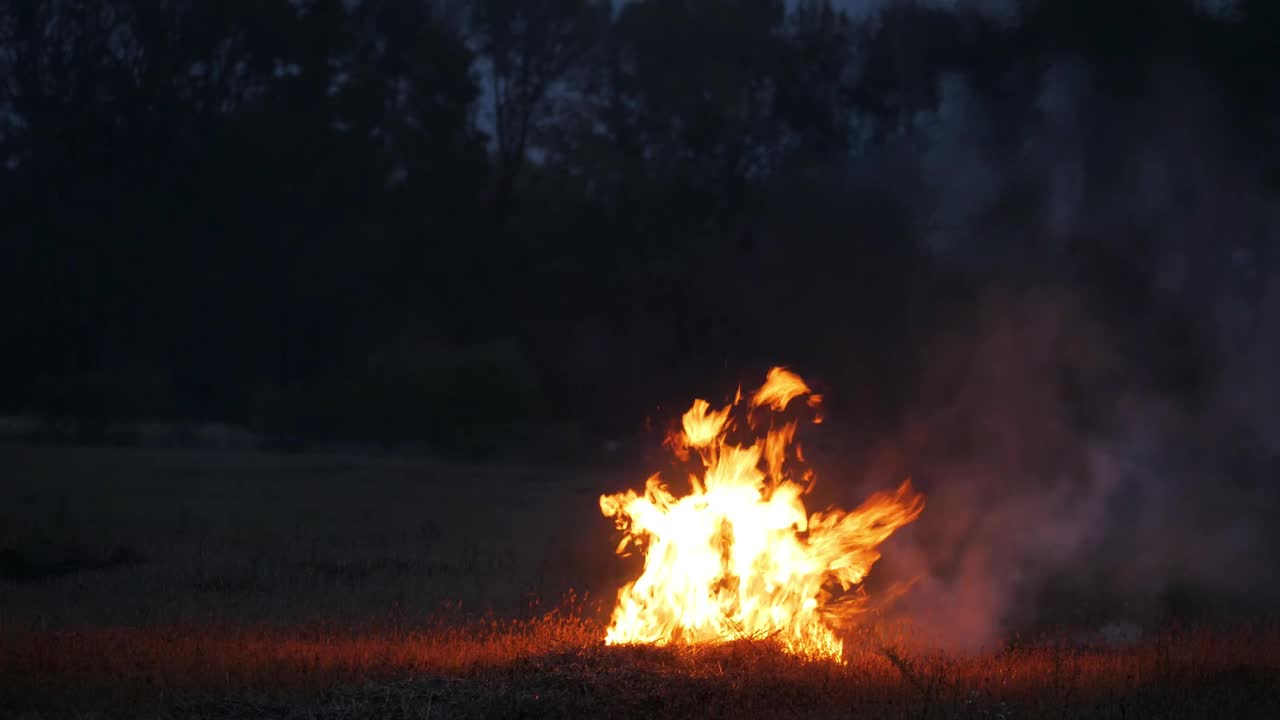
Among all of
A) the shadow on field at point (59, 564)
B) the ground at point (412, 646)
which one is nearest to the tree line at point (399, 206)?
the ground at point (412, 646)

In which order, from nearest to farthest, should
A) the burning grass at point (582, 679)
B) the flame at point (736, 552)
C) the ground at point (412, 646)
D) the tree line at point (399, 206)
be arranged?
the burning grass at point (582, 679)
the ground at point (412, 646)
the flame at point (736, 552)
the tree line at point (399, 206)

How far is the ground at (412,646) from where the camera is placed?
9031 mm

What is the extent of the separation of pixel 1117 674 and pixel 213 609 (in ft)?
29.0

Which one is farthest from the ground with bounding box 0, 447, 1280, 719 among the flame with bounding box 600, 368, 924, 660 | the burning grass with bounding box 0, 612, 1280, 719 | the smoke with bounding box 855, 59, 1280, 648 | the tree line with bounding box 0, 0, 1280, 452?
the tree line with bounding box 0, 0, 1280, 452

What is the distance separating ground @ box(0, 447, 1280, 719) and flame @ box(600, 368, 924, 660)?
2.22 feet

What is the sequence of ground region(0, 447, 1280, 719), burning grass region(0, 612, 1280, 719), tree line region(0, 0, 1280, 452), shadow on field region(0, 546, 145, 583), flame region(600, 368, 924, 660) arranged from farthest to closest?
tree line region(0, 0, 1280, 452)
shadow on field region(0, 546, 145, 583)
flame region(600, 368, 924, 660)
ground region(0, 447, 1280, 719)
burning grass region(0, 612, 1280, 719)

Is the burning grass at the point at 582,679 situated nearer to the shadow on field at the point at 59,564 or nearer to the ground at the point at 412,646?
the ground at the point at 412,646

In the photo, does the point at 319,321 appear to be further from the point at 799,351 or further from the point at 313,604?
the point at 313,604

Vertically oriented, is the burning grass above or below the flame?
below

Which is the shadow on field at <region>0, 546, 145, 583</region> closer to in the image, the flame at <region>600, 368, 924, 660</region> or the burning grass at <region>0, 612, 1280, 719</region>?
the burning grass at <region>0, 612, 1280, 719</region>

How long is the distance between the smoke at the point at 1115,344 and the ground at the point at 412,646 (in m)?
2.11

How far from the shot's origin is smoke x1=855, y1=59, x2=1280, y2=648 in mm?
15352

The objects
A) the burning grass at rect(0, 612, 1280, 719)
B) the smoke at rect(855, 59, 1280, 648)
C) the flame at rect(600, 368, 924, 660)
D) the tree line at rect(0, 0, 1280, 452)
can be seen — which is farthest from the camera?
the tree line at rect(0, 0, 1280, 452)

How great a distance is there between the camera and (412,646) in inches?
442
